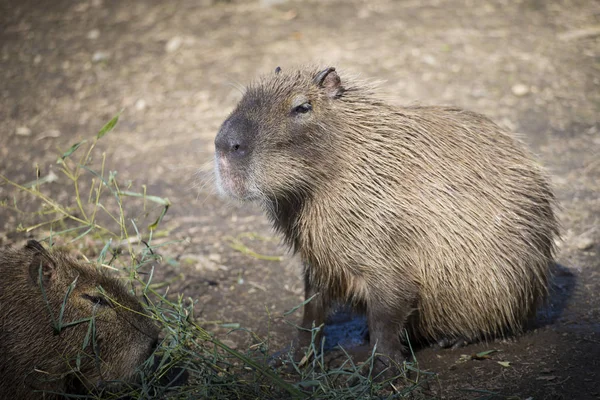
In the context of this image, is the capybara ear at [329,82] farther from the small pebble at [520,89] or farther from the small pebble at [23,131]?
the small pebble at [23,131]

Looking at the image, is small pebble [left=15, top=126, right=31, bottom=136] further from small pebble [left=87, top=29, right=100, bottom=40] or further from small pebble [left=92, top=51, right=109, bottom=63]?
small pebble [left=87, top=29, right=100, bottom=40]

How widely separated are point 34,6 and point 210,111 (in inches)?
138

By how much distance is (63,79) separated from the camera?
6.76m

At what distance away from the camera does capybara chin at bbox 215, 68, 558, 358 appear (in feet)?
9.78

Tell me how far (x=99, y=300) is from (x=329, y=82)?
1385 mm

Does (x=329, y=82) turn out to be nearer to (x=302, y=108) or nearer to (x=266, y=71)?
(x=302, y=108)

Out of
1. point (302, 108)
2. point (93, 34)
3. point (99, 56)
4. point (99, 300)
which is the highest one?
point (302, 108)

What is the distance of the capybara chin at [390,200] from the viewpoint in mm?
2982

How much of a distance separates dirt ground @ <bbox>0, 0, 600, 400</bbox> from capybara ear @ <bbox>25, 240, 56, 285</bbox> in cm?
78

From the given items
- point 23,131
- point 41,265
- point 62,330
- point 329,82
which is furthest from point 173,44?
point 62,330

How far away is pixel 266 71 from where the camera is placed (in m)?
6.37

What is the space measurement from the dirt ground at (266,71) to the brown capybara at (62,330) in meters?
0.71

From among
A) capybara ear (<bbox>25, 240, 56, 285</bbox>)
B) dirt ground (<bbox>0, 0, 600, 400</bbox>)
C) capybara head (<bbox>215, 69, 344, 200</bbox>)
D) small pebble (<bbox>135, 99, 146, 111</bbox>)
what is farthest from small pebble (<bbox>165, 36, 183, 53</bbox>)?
capybara ear (<bbox>25, 240, 56, 285</bbox>)

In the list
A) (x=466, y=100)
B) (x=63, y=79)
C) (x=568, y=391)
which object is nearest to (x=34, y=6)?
(x=63, y=79)
